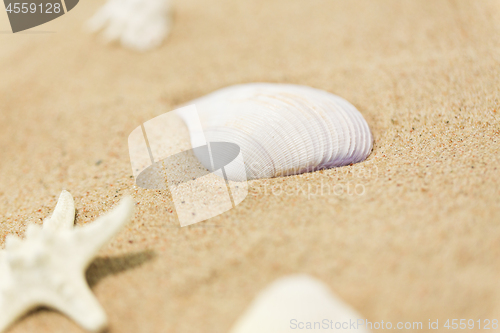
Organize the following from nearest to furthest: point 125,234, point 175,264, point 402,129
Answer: point 175,264, point 125,234, point 402,129

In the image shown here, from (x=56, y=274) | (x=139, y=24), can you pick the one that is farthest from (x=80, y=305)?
(x=139, y=24)

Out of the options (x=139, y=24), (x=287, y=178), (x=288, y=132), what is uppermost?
(x=139, y=24)

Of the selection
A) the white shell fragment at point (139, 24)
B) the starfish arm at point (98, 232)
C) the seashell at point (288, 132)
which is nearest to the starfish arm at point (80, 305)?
the starfish arm at point (98, 232)

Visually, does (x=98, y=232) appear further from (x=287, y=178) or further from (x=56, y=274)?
(x=287, y=178)

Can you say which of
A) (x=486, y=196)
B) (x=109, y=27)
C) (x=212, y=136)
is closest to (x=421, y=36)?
(x=486, y=196)

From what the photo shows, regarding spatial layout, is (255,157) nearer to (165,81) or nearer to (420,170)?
(420,170)

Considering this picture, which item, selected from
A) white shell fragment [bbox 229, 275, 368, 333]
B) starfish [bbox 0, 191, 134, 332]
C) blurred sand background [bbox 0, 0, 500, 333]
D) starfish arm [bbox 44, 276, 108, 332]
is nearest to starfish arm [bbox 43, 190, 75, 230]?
blurred sand background [bbox 0, 0, 500, 333]

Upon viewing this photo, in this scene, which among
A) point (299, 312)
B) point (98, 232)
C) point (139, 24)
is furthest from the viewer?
point (139, 24)
